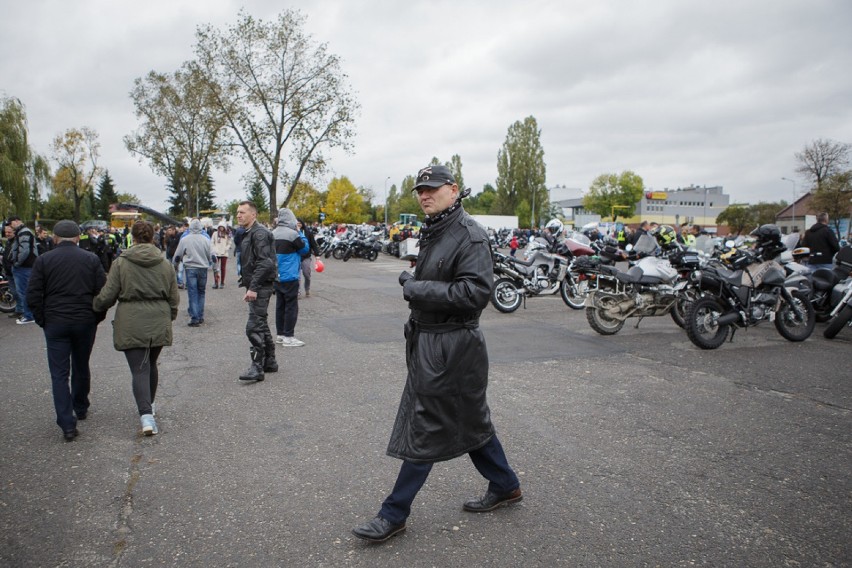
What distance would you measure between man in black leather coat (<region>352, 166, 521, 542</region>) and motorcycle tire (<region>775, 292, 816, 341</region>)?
6982 mm

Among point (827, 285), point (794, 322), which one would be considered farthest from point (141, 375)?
point (827, 285)

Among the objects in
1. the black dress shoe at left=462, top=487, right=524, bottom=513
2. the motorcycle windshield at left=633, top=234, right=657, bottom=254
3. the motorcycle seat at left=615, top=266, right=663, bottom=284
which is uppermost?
the motorcycle windshield at left=633, top=234, right=657, bottom=254

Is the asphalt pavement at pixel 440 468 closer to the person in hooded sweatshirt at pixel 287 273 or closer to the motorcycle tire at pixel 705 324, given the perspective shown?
the motorcycle tire at pixel 705 324

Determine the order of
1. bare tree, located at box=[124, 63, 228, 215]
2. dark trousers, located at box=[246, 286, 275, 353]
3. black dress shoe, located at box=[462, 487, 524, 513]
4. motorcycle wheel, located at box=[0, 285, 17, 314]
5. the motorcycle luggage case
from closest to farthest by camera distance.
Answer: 1. black dress shoe, located at box=[462, 487, 524, 513]
2. dark trousers, located at box=[246, 286, 275, 353]
3. the motorcycle luggage case
4. motorcycle wheel, located at box=[0, 285, 17, 314]
5. bare tree, located at box=[124, 63, 228, 215]

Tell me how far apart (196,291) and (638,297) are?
6994 mm

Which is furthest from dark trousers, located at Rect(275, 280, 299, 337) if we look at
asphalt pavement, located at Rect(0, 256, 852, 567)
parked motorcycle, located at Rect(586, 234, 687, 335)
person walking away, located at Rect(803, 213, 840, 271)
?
person walking away, located at Rect(803, 213, 840, 271)

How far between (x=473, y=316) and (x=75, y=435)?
333cm

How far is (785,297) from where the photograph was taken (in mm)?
8258

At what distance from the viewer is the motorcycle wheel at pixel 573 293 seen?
11344 millimetres

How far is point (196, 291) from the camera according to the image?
31.8 feet

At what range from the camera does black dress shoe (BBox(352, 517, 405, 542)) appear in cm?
286

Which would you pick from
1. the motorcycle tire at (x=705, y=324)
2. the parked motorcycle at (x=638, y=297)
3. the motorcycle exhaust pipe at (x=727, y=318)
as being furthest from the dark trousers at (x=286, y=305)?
the motorcycle exhaust pipe at (x=727, y=318)

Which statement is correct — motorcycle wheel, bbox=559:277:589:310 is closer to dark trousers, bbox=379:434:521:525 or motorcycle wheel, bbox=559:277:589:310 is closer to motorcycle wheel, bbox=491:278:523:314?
motorcycle wheel, bbox=491:278:523:314

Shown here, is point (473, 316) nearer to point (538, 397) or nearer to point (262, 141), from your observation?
point (538, 397)
